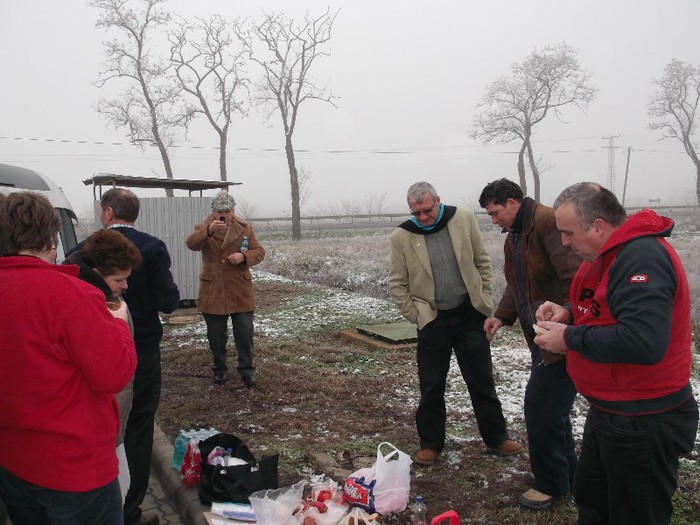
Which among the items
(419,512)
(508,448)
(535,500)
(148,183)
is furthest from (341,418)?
(148,183)

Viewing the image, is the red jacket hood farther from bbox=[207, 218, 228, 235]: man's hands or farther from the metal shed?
the metal shed

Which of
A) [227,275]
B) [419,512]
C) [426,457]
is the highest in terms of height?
[227,275]

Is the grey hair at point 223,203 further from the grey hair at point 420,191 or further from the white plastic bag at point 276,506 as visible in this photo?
the white plastic bag at point 276,506

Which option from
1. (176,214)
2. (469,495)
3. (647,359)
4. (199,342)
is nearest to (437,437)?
(469,495)

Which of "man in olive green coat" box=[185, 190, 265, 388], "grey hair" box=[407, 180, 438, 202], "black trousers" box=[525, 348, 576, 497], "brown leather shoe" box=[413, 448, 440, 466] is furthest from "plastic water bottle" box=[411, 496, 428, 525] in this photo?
"man in olive green coat" box=[185, 190, 265, 388]

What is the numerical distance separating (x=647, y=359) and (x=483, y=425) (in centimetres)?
248

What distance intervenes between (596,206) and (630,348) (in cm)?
61

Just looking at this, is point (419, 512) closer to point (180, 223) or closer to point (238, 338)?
point (238, 338)

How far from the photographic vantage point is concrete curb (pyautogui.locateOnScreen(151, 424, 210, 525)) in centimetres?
380

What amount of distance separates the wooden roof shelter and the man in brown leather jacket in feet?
28.4

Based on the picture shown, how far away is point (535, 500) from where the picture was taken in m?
3.63

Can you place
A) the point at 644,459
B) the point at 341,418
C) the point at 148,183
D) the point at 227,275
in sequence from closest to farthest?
the point at 644,459 < the point at 341,418 < the point at 227,275 < the point at 148,183

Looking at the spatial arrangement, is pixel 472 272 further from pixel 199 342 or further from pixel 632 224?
pixel 199 342

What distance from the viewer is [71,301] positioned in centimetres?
207
